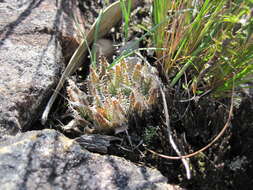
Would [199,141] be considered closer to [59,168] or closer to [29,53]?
[59,168]

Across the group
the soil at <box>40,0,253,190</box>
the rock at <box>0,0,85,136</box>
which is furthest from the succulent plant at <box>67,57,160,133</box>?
the rock at <box>0,0,85,136</box>

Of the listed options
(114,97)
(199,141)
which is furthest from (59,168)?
(199,141)

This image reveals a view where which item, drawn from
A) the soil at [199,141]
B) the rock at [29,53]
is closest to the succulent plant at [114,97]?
the soil at [199,141]

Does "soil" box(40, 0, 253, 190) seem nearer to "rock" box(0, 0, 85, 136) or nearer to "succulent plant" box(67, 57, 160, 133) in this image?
"succulent plant" box(67, 57, 160, 133)

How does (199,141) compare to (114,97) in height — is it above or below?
below

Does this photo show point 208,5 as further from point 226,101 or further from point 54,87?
point 54,87
